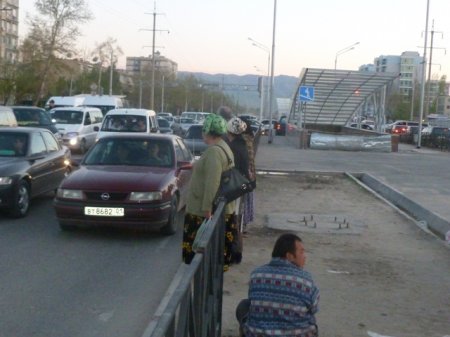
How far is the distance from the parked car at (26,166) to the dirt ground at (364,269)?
379 cm

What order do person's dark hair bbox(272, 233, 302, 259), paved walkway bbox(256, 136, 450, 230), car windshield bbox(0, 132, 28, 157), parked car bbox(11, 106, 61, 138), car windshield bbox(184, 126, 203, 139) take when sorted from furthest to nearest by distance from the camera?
parked car bbox(11, 106, 61, 138) → car windshield bbox(184, 126, 203, 139) → paved walkway bbox(256, 136, 450, 230) → car windshield bbox(0, 132, 28, 157) → person's dark hair bbox(272, 233, 302, 259)

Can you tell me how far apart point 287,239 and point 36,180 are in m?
8.89

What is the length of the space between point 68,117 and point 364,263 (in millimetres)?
21403

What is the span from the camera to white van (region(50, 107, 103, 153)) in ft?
88.6

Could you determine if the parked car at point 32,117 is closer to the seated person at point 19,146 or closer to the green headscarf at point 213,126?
the seated person at point 19,146

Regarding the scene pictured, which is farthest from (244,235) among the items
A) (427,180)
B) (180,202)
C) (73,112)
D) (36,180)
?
(73,112)

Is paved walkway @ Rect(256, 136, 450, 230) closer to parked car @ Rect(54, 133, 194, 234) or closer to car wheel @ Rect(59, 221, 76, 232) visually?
parked car @ Rect(54, 133, 194, 234)

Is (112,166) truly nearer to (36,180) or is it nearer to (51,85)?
(36,180)

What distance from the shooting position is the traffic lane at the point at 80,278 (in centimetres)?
667

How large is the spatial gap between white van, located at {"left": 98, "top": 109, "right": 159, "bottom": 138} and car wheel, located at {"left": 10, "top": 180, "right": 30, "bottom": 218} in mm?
10531

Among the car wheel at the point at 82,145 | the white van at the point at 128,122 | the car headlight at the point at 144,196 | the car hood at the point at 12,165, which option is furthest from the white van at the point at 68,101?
the car headlight at the point at 144,196

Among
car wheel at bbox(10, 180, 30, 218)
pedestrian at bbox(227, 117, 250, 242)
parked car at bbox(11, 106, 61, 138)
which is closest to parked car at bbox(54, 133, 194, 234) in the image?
car wheel at bbox(10, 180, 30, 218)

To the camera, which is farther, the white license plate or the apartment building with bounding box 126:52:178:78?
the apartment building with bounding box 126:52:178:78

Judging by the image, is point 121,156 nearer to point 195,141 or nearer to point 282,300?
point 282,300
